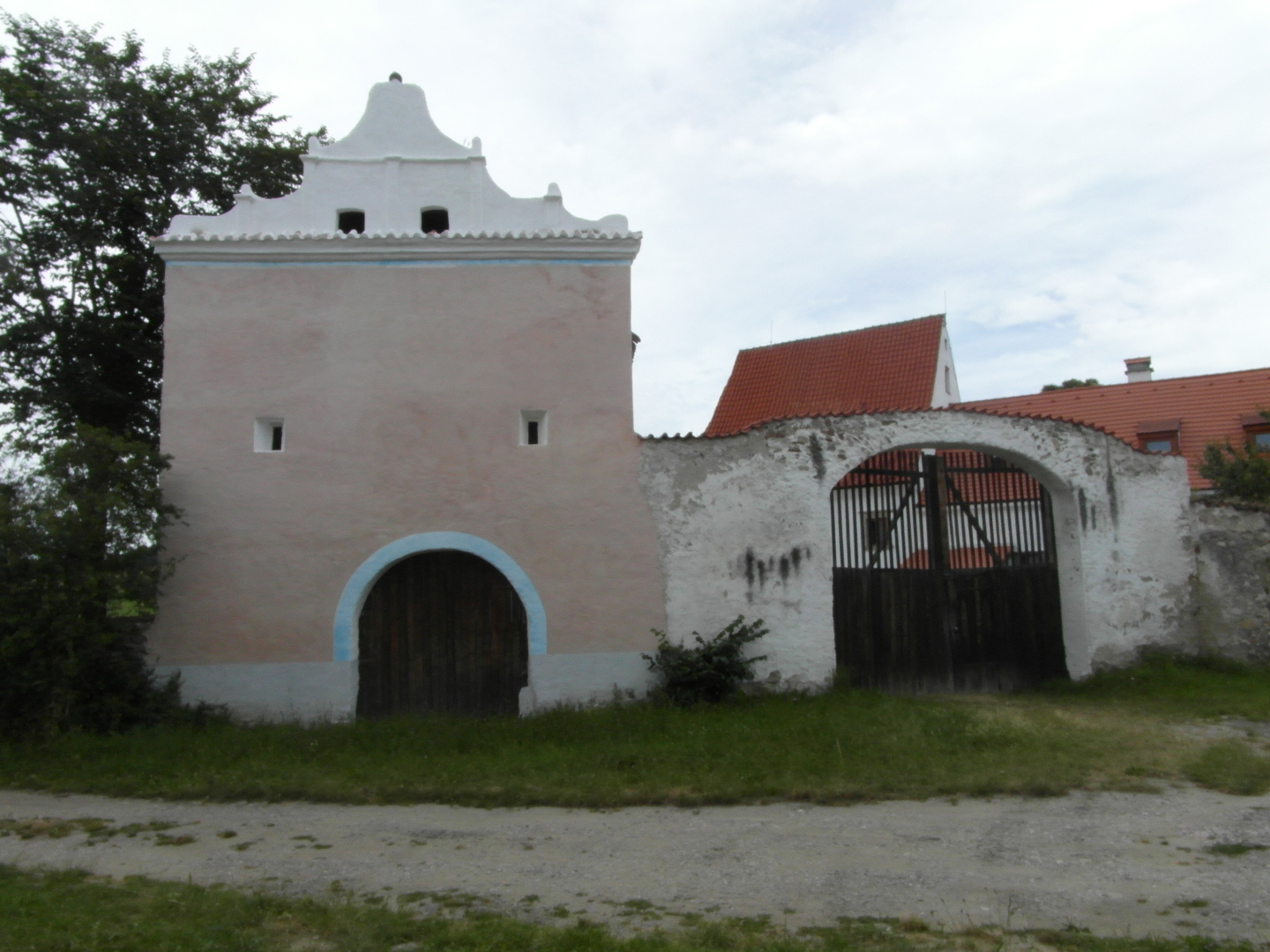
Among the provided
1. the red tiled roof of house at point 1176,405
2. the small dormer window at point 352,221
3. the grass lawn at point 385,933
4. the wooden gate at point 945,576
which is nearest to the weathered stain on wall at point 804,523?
the wooden gate at point 945,576

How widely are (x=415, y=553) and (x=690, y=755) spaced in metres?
3.94

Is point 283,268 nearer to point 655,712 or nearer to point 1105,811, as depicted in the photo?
point 655,712

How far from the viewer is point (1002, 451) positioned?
1152 centimetres

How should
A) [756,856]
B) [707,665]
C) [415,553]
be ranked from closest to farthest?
1. [756,856]
2. [707,665]
3. [415,553]

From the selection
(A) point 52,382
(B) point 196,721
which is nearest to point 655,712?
(B) point 196,721

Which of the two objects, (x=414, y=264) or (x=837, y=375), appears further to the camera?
(x=837, y=375)

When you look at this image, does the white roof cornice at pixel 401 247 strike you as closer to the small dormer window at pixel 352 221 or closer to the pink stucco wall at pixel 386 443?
the pink stucco wall at pixel 386 443

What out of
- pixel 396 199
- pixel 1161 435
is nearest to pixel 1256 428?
pixel 1161 435

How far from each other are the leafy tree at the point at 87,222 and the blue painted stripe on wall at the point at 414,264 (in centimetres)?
382

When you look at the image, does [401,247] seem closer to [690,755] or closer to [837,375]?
[690,755]

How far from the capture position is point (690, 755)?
848 centimetres

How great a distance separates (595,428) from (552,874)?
587 cm

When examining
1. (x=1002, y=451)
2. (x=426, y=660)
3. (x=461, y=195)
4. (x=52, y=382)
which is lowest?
(x=426, y=660)

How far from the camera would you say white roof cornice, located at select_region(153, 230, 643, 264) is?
1093 centimetres
